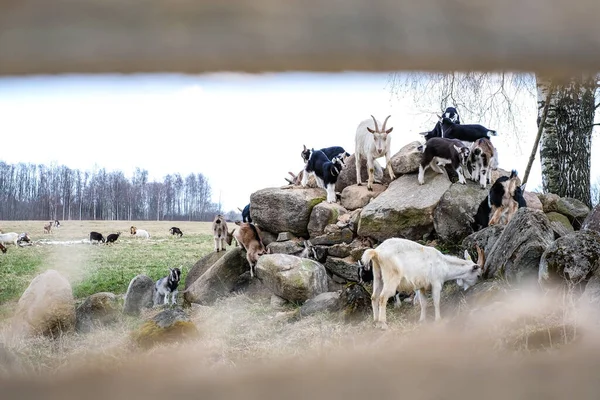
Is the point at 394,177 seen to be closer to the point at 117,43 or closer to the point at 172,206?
the point at 172,206

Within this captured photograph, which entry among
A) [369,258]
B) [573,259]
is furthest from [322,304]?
[573,259]

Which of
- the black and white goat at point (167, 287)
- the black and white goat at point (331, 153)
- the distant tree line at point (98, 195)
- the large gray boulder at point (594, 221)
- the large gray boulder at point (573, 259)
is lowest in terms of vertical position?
the black and white goat at point (167, 287)

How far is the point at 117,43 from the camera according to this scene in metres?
0.40

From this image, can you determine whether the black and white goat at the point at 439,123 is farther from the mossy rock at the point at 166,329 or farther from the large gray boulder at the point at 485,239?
the mossy rock at the point at 166,329

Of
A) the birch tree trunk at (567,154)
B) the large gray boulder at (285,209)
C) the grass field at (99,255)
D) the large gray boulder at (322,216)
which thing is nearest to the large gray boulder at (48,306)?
the grass field at (99,255)

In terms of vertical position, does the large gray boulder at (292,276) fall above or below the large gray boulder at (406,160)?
below

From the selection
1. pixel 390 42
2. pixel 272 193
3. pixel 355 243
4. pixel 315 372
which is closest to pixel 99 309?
pixel 272 193

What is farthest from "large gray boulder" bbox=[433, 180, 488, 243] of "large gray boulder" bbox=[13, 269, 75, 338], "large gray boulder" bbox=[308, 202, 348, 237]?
"large gray boulder" bbox=[13, 269, 75, 338]

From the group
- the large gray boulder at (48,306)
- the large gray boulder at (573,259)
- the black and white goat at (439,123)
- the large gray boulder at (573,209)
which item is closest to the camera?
the large gray boulder at (573,259)

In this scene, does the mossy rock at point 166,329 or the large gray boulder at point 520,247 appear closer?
the mossy rock at point 166,329

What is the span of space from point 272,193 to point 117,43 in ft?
4.19

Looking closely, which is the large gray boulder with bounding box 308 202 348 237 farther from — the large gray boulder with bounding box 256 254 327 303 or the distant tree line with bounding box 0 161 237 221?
the distant tree line with bounding box 0 161 237 221

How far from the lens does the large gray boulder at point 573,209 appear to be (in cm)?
158

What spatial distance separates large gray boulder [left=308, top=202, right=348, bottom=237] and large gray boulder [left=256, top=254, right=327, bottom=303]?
14cm
